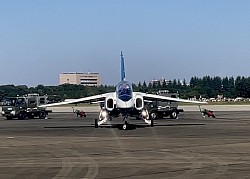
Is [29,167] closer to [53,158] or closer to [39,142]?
[53,158]

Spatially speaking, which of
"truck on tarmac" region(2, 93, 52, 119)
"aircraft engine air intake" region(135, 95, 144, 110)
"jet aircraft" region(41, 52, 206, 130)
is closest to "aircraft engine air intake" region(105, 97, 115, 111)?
"jet aircraft" region(41, 52, 206, 130)

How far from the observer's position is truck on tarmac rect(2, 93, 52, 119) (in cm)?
6556

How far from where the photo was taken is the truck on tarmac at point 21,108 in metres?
65.6

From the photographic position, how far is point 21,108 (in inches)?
2591

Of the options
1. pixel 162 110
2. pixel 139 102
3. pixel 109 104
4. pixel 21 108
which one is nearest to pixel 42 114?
pixel 21 108

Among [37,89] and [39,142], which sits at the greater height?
[37,89]

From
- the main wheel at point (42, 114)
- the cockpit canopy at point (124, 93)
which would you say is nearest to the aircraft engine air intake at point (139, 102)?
the cockpit canopy at point (124, 93)

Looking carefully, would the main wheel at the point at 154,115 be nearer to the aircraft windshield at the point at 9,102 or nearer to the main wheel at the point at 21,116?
the main wheel at the point at 21,116

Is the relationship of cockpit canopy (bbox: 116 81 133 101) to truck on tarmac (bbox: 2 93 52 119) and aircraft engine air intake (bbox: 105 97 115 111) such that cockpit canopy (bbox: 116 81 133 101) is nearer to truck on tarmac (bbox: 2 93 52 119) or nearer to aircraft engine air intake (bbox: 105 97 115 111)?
aircraft engine air intake (bbox: 105 97 115 111)

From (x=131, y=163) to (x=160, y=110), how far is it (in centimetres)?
4218

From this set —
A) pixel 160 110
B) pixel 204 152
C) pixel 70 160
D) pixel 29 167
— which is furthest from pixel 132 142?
pixel 160 110

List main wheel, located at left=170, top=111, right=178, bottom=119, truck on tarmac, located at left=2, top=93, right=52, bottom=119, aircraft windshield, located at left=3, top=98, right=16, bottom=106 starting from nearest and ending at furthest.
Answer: main wheel, located at left=170, top=111, right=178, bottom=119 → truck on tarmac, located at left=2, top=93, right=52, bottom=119 → aircraft windshield, located at left=3, top=98, right=16, bottom=106

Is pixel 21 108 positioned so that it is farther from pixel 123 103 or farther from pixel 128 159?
pixel 128 159

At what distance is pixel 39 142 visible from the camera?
27.7 meters
